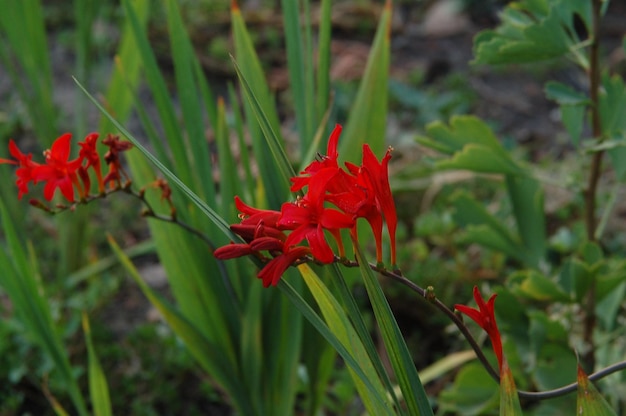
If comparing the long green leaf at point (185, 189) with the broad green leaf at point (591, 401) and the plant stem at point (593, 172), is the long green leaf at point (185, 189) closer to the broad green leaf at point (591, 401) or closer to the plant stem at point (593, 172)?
the broad green leaf at point (591, 401)

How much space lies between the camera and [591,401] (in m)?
0.81

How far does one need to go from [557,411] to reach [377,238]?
2.55 feet

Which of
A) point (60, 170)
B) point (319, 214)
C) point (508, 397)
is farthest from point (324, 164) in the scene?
point (60, 170)

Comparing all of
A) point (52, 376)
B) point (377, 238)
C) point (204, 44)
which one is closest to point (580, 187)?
point (377, 238)

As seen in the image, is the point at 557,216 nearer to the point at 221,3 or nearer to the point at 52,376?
the point at 52,376

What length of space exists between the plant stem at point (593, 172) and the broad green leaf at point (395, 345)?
0.61m

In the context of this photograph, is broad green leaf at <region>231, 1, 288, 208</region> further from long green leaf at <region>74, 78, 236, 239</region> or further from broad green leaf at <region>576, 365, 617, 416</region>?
broad green leaf at <region>576, 365, 617, 416</region>

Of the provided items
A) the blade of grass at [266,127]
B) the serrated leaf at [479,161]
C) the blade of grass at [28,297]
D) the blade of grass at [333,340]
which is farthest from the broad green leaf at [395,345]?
the blade of grass at [28,297]

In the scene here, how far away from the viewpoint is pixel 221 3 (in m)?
3.51

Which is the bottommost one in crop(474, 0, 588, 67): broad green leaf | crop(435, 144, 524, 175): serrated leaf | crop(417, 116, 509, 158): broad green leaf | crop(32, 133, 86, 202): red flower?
crop(435, 144, 524, 175): serrated leaf

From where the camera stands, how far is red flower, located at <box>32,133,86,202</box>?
1.03 m

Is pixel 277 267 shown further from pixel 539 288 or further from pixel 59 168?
pixel 539 288

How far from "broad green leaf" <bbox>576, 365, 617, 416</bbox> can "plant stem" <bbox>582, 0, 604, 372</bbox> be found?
576 millimetres

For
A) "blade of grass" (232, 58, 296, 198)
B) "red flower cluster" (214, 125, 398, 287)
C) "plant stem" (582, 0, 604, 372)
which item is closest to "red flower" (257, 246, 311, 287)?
"red flower cluster" (214, 125, 398, 287)
